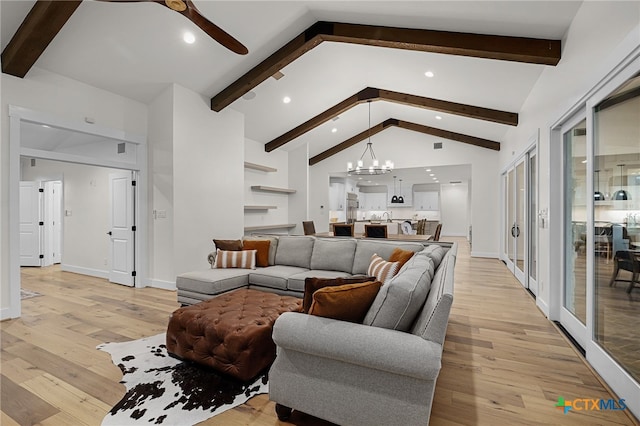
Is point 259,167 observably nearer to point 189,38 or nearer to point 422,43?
point 189,38

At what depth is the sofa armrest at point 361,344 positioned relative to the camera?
55.9 inches

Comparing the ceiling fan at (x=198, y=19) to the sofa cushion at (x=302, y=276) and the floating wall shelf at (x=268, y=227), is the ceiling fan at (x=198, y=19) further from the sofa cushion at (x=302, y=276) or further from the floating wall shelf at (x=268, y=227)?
the floating wall shelf at (x=268, y=227)

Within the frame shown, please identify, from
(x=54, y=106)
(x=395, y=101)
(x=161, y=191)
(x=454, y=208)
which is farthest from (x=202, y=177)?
(x=454, y=208)

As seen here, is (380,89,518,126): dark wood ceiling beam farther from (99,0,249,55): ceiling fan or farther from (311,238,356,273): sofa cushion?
(99,0,249,55): ceiling fan

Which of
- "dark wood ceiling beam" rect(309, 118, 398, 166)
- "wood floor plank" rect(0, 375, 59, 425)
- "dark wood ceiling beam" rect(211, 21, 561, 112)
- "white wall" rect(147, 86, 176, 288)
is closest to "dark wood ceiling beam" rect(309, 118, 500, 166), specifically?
"dark wood ceiling beam" rect(309, 118, 398, 166)

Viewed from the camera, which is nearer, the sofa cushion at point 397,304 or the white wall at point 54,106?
the sofa cushion at point 397,304

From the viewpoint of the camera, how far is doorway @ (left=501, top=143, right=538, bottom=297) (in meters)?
4.46

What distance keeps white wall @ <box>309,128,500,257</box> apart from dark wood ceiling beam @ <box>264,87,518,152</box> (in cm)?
253

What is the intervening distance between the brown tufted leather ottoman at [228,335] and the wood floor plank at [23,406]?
2.62ft

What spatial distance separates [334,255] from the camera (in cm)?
391

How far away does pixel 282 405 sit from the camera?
1799 mm

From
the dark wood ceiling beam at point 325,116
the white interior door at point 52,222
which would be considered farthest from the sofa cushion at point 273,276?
the white interior door at point 52,222

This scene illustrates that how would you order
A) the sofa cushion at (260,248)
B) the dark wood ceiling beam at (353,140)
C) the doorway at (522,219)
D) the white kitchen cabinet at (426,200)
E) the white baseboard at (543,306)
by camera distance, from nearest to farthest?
the white baseboard at (543,306) < the sofa cushion at (260,248) < the doorway at (522,219) < the dark wood ceiling beam at (353,140) < the white kitchen cabinet at (426,200)

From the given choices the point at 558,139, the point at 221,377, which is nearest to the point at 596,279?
the point at 558,139
